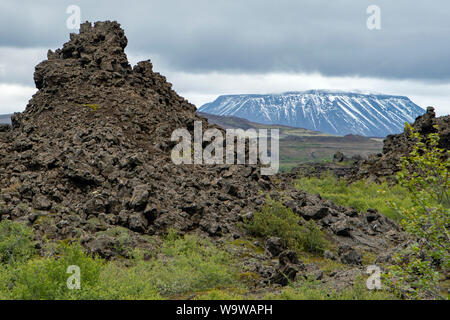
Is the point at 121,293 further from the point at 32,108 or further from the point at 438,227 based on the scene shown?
the point at 32,108

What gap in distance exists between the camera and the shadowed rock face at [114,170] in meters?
22.9

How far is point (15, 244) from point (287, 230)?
49.0 feet

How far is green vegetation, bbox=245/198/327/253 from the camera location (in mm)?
24938

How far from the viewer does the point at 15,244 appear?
1869 centimetres

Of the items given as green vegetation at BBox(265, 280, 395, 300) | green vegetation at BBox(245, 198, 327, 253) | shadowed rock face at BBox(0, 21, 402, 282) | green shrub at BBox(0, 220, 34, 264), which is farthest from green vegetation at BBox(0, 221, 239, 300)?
green vegetation at BBox(245, 198, 327, 253)

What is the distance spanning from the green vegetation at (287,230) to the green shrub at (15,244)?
1230 cm

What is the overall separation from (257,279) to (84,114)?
18.3 metres

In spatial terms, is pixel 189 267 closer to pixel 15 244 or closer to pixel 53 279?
pixel 53 279

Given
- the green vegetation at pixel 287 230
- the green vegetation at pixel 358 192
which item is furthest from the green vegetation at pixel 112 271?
the green vegetation at pixel 358 192

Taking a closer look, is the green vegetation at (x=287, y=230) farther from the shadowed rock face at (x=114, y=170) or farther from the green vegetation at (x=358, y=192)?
the green vegetation at (x=358, y=192)

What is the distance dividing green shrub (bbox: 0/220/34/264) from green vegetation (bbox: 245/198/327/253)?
1230 cm

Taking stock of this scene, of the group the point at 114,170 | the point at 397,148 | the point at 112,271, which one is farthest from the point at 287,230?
Result: the point at 397,148
